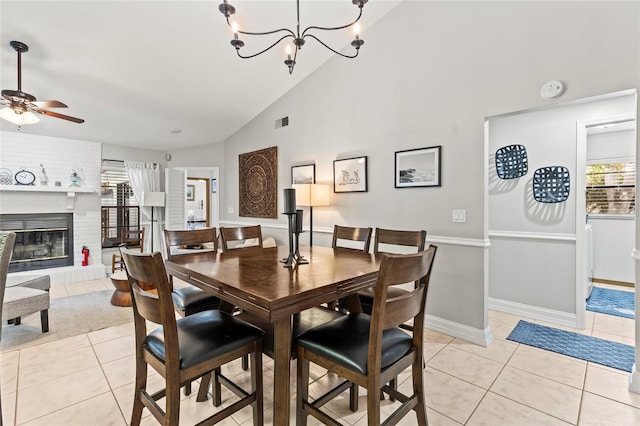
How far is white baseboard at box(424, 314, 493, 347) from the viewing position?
2667 mm

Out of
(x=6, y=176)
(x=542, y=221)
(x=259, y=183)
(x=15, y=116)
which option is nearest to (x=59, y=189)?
(x=6, y=176)

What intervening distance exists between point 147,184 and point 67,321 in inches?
129

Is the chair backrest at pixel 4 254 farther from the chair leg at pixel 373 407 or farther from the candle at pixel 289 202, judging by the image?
the chair leg at pixel 373 407

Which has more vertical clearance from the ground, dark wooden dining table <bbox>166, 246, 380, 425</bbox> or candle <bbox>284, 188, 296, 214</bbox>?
candle <bbox>284, 188, 296, 214</bbox>

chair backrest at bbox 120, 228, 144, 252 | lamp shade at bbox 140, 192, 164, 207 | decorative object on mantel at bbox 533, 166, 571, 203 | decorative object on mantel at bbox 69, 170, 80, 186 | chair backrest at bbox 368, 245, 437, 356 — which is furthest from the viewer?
chair backrest at bbox 120, 228, 144, 252

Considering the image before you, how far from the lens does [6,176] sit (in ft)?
14.9

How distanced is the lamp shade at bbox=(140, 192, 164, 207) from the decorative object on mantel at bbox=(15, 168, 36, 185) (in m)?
1.53

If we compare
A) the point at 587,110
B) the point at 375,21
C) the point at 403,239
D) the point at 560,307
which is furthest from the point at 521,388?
the point at 375,21

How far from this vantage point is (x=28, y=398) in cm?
195

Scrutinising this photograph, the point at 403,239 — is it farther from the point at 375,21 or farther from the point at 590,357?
the point at 375,21

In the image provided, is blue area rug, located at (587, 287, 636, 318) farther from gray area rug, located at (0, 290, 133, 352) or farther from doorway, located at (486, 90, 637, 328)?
gray area rug, located at (0, 290, 133, 352)

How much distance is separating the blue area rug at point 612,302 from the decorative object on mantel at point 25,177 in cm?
792

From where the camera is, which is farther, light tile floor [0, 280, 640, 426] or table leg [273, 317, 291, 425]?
light tile floor [0, 280, 640, 426]

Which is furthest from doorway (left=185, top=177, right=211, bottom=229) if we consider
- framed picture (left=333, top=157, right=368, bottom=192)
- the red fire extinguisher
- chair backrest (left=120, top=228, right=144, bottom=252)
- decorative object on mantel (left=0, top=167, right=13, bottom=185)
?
framed picture (left=333, top=157, right=368, bottom=192)
